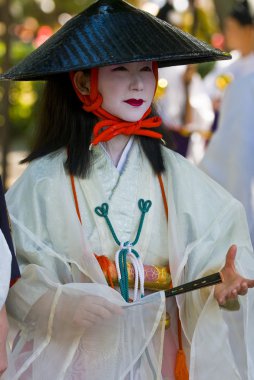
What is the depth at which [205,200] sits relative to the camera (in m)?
3.52

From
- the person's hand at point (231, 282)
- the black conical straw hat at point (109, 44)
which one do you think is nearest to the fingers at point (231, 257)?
the person's hand at point (231, 282)

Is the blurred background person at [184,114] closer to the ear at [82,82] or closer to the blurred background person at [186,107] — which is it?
the blurred background person at [186,107]

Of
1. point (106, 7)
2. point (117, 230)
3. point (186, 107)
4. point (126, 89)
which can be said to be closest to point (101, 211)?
point (117, 230)

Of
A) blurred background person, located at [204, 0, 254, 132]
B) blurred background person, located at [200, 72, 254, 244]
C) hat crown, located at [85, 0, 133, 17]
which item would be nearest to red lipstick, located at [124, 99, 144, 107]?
hat crown, located at [85, 0, 133, 17]

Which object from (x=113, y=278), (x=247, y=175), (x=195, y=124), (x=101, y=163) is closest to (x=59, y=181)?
(x=101, y=163)

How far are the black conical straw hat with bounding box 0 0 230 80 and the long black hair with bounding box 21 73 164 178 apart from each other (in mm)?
156

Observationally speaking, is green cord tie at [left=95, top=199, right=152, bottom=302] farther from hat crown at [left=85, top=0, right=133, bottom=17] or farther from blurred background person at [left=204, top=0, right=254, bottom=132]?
blurred background person at [left=204, top=0, right=254, bottom=132]

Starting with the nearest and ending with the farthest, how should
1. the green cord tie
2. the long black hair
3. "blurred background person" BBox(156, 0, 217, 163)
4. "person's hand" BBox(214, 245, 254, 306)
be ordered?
"person's hand" BBox(214, 245, 254, 306) < the green cord tie < the long black hair < "blurred background person" BBox(156, 0, 217, 163)

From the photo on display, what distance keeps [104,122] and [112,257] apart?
480 mm

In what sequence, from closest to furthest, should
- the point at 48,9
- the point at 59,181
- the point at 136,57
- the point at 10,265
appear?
the point at 10,265 → the point at 136,57 → the point at 59,181 → the point at 48,9

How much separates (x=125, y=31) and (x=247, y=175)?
2431mm

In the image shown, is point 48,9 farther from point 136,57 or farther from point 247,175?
point 136,57

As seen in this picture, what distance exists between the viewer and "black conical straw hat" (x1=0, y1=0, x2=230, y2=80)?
322cm

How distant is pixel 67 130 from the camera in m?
3.52
